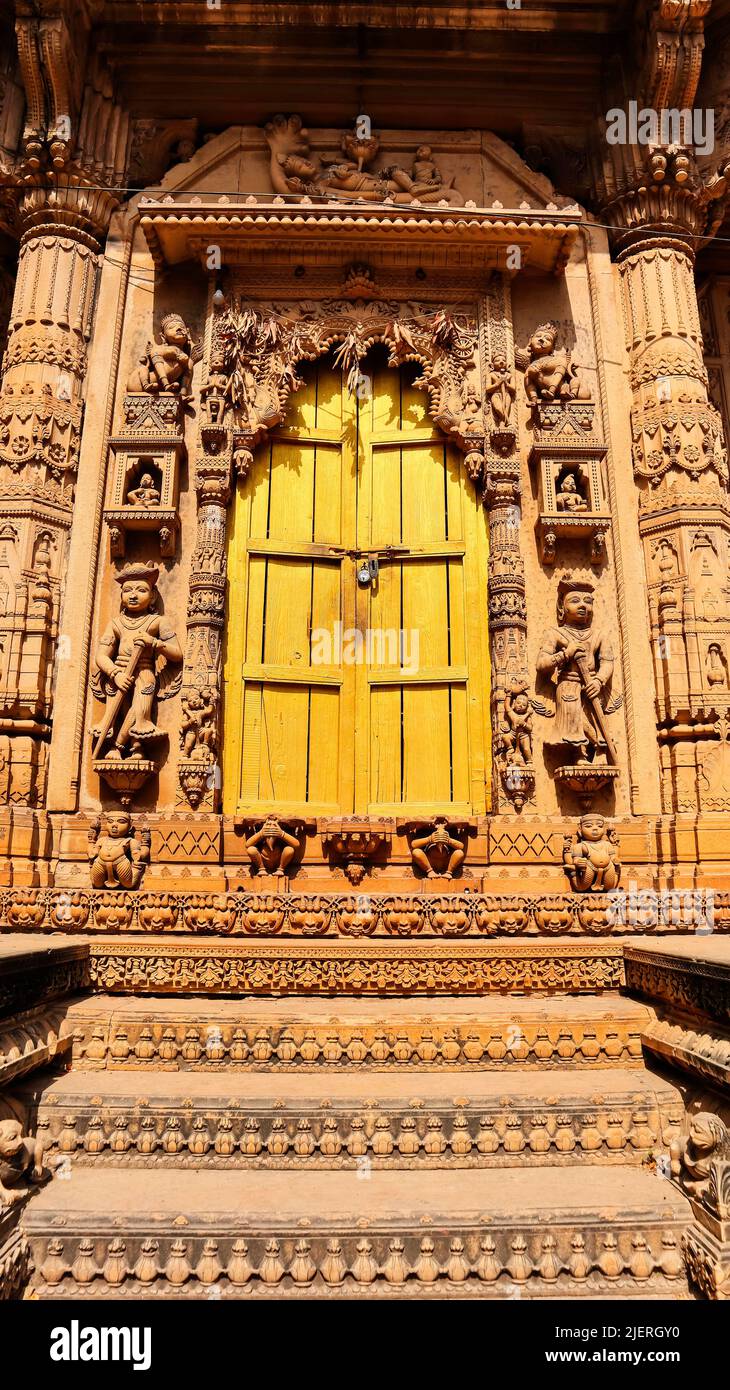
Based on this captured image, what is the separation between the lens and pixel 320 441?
7.07 metres

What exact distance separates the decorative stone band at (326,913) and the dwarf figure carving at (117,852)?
4.2 inches

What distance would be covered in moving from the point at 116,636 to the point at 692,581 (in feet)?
14.4

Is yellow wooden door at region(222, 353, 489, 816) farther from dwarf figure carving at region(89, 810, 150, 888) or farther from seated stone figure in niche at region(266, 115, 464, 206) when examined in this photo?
seated stone figure in niche at region(266, 115, 464, 206)

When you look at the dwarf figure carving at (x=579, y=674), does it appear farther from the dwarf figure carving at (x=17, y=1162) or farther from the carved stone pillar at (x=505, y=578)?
the dwarf figure carving at (x=17, y=1162)

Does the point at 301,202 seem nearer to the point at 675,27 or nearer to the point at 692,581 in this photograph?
the point at 675,27

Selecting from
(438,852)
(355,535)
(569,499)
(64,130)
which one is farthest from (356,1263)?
(64,130)

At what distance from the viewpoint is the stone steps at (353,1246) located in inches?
142

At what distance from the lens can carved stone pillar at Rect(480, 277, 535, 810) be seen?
20.4 feet

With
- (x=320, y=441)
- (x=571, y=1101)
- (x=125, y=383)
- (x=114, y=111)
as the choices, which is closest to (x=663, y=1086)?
(x=571, y=1101)

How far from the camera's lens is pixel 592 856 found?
5969 millimetres

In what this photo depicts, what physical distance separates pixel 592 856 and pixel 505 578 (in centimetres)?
218

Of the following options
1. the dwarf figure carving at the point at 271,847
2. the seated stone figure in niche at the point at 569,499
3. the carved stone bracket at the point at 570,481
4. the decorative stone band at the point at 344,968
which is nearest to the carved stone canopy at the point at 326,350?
the carved stone bracket at the point at 570,481
